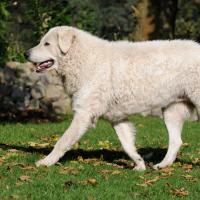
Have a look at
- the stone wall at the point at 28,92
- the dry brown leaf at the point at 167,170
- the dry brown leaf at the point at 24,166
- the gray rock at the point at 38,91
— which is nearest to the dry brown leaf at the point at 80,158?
the dry brown leaf at the point at 24,166

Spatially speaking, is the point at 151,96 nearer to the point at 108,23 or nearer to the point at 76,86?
the point at 76,86

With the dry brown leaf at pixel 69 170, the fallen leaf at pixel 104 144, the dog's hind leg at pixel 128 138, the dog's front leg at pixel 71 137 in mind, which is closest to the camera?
the dry brown leaf at pixel 69 170

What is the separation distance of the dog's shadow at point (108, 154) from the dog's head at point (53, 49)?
1368mm

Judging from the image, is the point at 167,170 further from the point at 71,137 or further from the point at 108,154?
the point at 108,154

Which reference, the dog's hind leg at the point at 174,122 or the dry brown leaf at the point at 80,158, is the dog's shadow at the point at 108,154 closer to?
the dry brown leaf at the point at 80,158

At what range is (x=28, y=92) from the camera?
17953 millimetres

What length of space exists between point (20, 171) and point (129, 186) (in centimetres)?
148

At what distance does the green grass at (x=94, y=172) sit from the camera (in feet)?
22.7

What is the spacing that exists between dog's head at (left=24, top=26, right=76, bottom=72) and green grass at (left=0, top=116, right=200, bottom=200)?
1.34 metres

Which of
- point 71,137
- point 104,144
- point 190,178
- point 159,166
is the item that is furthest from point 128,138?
point 104,144

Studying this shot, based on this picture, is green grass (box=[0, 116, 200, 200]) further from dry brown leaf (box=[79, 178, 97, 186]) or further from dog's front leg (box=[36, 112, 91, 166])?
dog's front leg (box=[36, 112, 91, 166])

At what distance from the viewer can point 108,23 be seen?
168 ft

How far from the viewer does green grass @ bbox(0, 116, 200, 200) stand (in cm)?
691

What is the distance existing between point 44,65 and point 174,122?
1994 mm
